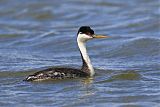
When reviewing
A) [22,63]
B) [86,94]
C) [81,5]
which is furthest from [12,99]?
[81,5]

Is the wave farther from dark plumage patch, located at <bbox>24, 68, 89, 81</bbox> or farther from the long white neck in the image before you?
dark plumage patch, located at <bbox>24, 68, 89, 81</bbox>

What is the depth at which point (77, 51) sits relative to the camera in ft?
71.1

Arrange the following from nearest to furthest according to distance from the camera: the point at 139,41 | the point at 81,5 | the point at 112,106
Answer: the point at 112,106, the point at 139,41, the point at 81,5

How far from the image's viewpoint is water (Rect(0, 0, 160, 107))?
15.1 m

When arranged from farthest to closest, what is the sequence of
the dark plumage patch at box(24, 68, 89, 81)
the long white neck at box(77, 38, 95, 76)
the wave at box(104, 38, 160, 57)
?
the wave at box(104, 38, 160, 57)
the long white neck at box(77, 38, 95, 76)
the dark plumage patch at box(24, 68, 89, 81)

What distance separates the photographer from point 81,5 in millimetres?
34719

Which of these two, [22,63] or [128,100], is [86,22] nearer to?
[22,63]

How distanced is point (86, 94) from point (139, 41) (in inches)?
283

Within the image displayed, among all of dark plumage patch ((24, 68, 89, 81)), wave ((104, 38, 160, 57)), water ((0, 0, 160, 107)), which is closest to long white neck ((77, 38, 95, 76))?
water ((0, 0, 160, 107))

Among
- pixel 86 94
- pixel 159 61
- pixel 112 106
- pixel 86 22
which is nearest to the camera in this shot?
pixel 112 106

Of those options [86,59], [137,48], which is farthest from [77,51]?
[86,59]

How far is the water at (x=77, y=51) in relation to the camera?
1515 centimetres

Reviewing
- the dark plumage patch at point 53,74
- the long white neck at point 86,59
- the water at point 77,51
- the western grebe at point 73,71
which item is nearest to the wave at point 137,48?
the water at point 77,51

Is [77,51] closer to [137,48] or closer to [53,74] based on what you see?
[137,48]
